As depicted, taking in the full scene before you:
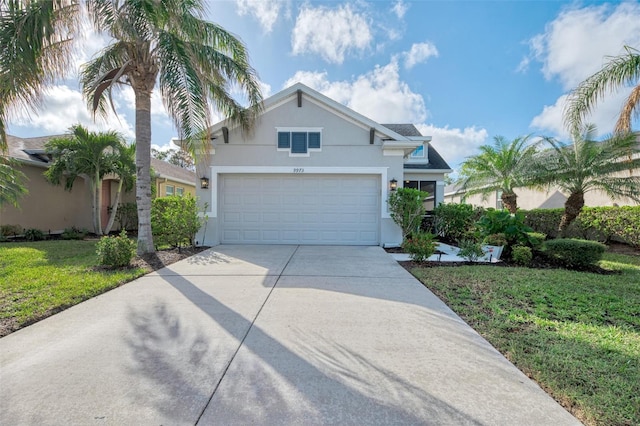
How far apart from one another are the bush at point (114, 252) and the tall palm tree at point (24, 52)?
1.90m

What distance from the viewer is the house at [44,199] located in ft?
35.5

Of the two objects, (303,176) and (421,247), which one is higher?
(303,176)

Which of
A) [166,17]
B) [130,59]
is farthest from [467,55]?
[130,59]

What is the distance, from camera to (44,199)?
1173cm

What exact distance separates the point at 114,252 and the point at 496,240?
958 cm

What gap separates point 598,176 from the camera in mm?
9867

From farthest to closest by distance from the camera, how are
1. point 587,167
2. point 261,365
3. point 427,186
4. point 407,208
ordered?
point 427,186 < point 587,167 < point 407,208 < point 261,365

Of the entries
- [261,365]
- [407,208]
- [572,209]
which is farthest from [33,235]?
[572,209]

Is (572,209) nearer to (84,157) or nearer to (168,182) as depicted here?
(84,157)

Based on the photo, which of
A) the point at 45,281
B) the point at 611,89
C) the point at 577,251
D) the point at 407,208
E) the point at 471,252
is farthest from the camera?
the point at 407,208

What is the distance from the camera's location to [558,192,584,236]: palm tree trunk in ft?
33.3

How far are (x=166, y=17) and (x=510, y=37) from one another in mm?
10968

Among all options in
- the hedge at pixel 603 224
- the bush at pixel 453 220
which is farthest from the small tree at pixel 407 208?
the hedge at pixel 603 224

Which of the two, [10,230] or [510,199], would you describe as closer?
[10,230]
